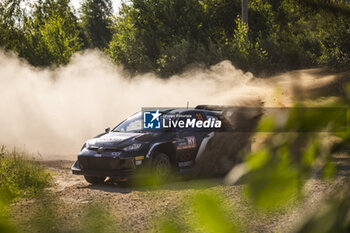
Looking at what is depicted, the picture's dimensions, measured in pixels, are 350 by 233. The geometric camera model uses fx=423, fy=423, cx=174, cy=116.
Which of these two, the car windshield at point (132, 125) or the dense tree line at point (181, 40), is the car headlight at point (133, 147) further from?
the dense tree line at point (181, 40)

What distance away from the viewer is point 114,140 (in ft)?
28.2

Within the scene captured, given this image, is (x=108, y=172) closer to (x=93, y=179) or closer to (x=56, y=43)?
(x=93, y=179)

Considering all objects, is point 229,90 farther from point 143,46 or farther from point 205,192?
point 205,192

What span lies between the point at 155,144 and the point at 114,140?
852 millimetres

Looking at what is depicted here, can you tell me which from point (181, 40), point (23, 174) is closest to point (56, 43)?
point (181, 40)

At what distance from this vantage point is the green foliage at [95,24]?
49459 mm

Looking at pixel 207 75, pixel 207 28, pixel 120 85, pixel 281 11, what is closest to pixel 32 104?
pixel 120 85

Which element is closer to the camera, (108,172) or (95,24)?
(108,172)

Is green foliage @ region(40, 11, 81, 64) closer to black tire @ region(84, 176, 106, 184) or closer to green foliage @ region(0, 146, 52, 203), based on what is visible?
green foliage @ region(0, 146, 52, 203)

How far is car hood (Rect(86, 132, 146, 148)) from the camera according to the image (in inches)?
333

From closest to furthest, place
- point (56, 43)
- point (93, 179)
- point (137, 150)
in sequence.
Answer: point (137, 150) < point (93, 179) < point (56, 43)

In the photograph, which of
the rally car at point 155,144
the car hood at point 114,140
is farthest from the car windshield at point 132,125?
the car hood at point 114,140

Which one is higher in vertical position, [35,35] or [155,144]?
[35,35]

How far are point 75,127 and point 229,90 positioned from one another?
20.9 feet
